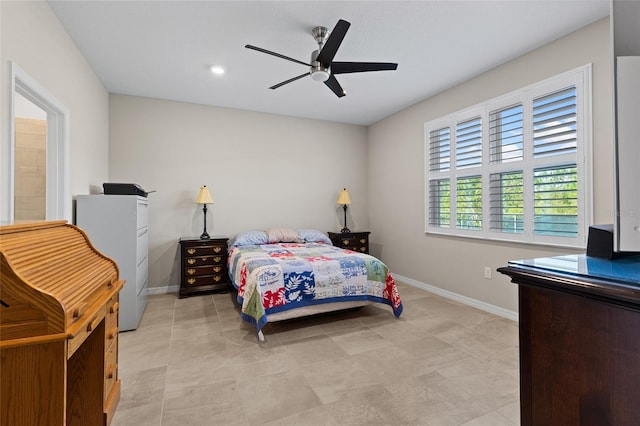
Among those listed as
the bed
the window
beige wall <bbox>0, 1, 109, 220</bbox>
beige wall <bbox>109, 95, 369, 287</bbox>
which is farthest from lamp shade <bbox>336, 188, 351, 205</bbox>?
beige wall <bbox>0, 1, 109, 220</bbox>

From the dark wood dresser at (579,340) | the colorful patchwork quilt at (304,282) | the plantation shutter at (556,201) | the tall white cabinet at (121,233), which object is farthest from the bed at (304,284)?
the dark wood dresser at (579,340)

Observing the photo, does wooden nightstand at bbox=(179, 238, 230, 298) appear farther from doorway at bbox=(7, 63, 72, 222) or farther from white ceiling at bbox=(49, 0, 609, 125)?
white ceiling at bbox=(49, 0, 609, 125)

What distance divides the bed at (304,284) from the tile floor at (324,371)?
0.73 ft

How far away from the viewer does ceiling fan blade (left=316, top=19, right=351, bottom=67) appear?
6.84ft

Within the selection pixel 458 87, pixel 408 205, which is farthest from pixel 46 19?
pixel 408 205

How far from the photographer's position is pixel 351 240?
505 cm

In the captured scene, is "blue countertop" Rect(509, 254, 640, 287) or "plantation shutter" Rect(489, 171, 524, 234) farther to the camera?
"plantation shutter" Rect(489, 171, 524, 234)

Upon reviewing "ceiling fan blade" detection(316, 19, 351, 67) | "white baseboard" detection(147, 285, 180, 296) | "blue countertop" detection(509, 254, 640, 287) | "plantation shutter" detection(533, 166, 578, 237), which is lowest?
"white baseboard" detection(147, 285, 180, 296)

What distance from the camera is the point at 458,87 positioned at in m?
3.79

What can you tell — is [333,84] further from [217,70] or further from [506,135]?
[506,135]

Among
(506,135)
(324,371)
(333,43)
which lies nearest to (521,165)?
(506,135)

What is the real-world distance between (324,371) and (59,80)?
317cm

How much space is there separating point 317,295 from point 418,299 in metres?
1.65

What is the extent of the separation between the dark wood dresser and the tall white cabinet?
3.19m
